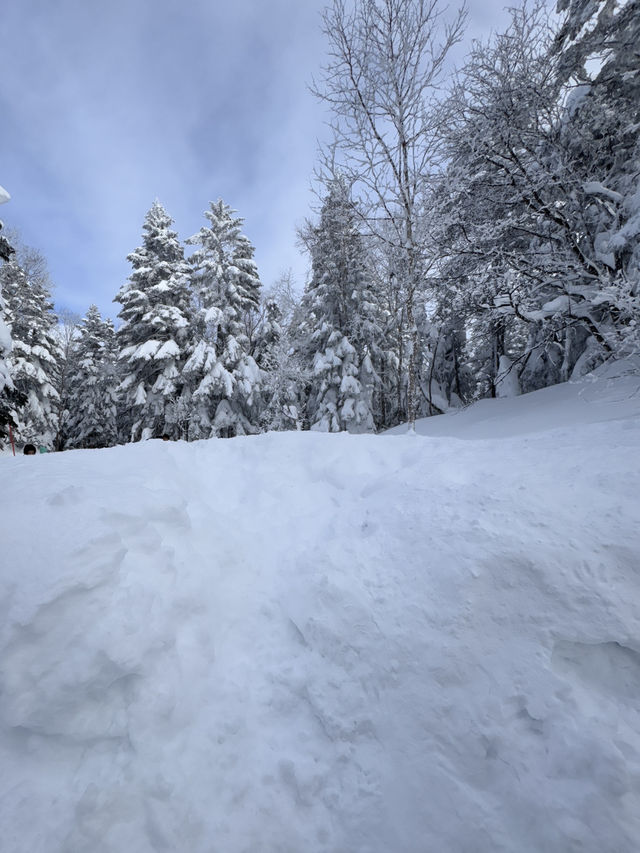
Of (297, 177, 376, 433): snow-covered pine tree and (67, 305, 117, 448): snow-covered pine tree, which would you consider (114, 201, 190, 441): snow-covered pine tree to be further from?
(297, 177, 376, 433): snow-covered pine tree

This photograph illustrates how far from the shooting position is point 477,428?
26.1ft

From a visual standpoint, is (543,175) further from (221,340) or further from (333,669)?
(221,340)

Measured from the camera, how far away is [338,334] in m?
14.9

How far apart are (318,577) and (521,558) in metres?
1.52

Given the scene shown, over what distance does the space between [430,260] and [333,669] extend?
8.00 m

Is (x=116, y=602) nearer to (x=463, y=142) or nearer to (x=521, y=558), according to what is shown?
(x=521, y=558)

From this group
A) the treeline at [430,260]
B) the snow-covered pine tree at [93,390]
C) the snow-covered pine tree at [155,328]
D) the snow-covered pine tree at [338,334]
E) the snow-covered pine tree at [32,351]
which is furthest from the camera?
the snow-covered pine tree at [93,390]

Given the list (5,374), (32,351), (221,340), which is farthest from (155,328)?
(5,374)

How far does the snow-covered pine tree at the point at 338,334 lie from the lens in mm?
14586

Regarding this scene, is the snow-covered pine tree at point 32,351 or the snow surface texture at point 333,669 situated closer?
the snow surface texture at point 333,669

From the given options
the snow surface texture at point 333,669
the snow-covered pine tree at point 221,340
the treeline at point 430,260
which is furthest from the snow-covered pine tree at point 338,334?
the snow surface texture at point 333,669

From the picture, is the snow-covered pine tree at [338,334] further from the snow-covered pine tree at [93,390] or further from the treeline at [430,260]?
the snow-covered pine tree at [93,390]

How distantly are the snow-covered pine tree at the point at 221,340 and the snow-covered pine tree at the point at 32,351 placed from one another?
9.13m

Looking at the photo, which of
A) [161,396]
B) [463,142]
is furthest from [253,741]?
[161,396]
